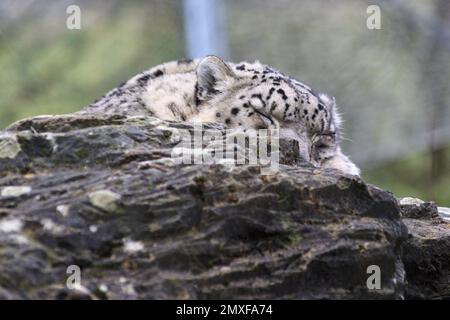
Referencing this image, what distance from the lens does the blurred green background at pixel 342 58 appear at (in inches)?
352

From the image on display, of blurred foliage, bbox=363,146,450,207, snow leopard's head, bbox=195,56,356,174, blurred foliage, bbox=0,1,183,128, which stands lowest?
blurred foliage, bbox=363,146,450,207

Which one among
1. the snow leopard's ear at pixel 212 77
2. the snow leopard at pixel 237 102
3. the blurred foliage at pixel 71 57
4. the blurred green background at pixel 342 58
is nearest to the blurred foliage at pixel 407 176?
the blurred green background at pixel 342 58

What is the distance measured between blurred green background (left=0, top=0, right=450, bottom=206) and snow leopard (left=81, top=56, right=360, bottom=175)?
307 cm

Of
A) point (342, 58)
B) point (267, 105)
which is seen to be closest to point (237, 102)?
point (267, 105)

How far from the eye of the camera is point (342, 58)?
919cm

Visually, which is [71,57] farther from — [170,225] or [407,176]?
[170,225]

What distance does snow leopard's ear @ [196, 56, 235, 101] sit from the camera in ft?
18.1

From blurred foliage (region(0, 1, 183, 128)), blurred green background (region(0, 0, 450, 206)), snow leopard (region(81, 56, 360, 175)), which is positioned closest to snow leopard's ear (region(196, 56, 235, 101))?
snow leopard (region(81, 56, 360, 175))

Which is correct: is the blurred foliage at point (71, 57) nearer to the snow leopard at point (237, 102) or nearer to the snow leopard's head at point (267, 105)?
the snow leopard at point (237, 102)

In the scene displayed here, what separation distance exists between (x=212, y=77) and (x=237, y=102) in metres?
0.32

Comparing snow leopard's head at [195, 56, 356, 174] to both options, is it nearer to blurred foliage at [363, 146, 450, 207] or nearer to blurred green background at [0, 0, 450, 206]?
blurred green background at [0, 0, 450, 206]

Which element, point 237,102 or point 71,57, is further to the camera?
point 71,57
